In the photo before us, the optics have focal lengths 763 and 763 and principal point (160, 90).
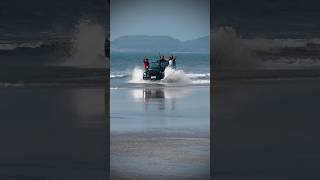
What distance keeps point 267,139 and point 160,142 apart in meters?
1.15

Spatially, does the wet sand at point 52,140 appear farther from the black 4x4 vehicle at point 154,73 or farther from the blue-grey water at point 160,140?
the black 4x4 vehicle at point 154,73

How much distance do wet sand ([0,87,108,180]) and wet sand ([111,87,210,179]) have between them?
0.21m

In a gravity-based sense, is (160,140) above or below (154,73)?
below

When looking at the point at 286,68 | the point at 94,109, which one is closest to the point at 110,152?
the point at 94,109

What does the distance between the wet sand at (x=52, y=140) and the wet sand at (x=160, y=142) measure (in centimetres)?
21

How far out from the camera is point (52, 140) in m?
8.12

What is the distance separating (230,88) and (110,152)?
12558 mm

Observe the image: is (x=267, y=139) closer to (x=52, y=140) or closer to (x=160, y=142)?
(x=160, y=142)

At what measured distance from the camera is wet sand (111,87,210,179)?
6277 millimetres

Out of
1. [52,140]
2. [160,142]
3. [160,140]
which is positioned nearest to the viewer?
[52,140]

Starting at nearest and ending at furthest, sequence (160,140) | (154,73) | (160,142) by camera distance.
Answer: (160,142)
(160,140)
(154,73)

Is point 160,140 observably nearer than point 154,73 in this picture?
Yes

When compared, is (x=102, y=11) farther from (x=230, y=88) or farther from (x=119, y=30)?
(x=119, y=30)

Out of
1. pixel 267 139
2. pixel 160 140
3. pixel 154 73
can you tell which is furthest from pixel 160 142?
pixel 154 73
